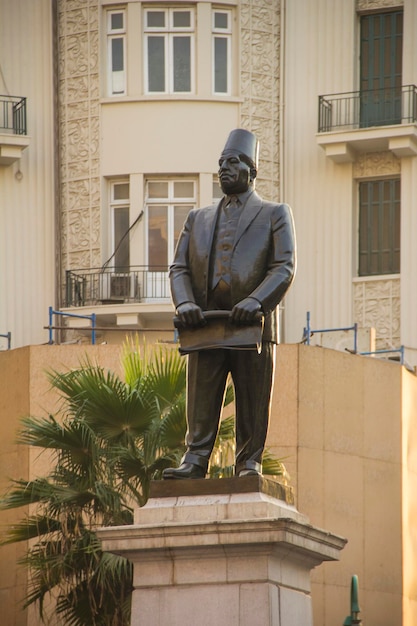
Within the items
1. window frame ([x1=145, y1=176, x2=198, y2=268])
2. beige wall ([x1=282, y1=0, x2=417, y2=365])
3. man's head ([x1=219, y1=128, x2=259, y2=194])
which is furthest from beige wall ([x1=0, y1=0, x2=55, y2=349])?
man's head ([x1=219, y1=128, x2=259, y2=194])

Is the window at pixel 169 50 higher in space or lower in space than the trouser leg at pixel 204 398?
higher

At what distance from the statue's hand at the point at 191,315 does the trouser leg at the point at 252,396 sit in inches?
15.9

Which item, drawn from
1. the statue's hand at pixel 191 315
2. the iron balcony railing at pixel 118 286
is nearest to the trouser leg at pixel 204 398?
the statue's hand at pixel 191 315

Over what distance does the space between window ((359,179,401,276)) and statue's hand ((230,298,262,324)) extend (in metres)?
20.0

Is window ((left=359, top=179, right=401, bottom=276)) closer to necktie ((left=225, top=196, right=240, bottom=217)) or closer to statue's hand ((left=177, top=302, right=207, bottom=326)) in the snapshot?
necktie ((left=225, top=196, right=240, bottom=217))

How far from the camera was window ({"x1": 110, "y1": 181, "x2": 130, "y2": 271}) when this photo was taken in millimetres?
34094

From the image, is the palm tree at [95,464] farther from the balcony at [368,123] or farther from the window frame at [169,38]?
the window frame at [169,38]

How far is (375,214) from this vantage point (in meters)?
34.4

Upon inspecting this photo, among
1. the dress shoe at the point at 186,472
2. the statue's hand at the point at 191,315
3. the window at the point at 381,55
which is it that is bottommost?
the dress shoe at the point at 186,472

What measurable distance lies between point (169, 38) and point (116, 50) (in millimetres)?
949

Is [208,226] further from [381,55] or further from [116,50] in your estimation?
[381,55]

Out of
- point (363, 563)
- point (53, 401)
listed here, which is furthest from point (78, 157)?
point (363, 563)

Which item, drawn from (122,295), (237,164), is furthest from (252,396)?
(122,295)

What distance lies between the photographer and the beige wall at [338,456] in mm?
29484
